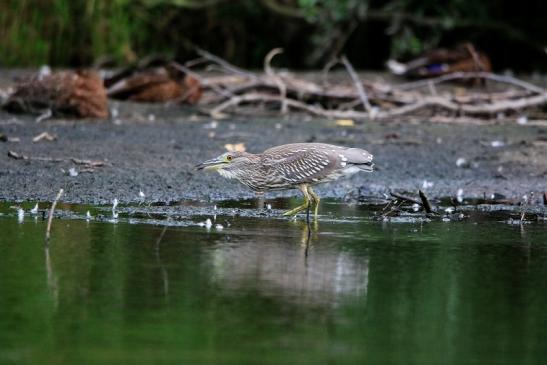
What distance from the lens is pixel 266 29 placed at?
22.5 metres

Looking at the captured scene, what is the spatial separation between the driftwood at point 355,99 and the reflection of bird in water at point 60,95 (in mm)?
1338

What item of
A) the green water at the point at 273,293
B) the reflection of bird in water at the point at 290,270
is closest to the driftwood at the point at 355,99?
the green water at the point at 273,293

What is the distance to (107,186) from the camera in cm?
1053

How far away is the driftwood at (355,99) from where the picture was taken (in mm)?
15484

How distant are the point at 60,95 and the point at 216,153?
2.86 meters

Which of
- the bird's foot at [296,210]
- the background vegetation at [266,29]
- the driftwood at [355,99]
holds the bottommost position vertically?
the bird's foot at [296,210]

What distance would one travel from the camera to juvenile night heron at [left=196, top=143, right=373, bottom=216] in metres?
9.98

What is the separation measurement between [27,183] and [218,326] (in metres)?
4.88

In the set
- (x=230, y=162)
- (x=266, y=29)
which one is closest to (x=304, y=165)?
(x=230, y=162)

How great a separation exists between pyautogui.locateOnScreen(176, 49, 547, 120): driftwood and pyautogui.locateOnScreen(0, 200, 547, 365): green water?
638 cm

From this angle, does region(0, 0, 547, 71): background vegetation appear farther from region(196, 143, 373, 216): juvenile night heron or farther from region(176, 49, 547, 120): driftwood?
region(196, 143, 373, 216): juvenile night heron

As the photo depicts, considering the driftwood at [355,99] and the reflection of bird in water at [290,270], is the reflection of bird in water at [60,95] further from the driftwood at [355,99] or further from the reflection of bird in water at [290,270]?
the reflection of bird in water at [290,270]

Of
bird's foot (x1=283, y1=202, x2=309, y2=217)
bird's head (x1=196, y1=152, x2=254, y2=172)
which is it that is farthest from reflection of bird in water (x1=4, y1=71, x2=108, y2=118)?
bird's foot (x1=283, y1=202, x2=309, y2=217)

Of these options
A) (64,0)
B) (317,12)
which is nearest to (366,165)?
(317,12)
